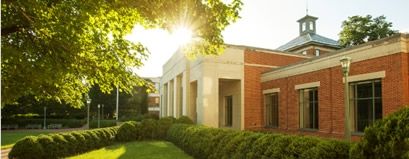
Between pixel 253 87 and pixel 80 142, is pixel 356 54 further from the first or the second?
pixel 80 142

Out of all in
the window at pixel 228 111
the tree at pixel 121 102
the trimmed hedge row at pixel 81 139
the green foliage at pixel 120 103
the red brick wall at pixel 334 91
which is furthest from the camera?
the tree at pixel 121 102

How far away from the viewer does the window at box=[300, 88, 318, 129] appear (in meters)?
20.8

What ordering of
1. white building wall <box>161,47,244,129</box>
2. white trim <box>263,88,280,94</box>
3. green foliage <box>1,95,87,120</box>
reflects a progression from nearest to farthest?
1. white trim <box>263,88,280,94</box>
2. white building wall <box>161,47,244,129</box>
3. green foliage <box>1,95,87,120</box>

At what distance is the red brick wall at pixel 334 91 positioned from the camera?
15.0 metres

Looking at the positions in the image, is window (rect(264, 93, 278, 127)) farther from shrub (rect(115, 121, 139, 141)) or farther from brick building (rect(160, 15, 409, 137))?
shrub (rect(115, 121, 139, 141))

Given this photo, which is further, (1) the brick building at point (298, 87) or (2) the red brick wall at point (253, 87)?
(2) the red brick wall at point (253, 87)

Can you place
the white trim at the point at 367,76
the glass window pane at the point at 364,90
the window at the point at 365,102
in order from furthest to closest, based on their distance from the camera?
1. the glass window pane at the point at 364,90
2. the window at the point at 365,102
3. the white trim at the point at 367,76

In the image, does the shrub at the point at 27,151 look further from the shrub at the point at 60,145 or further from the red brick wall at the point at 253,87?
the red brick wall at the point at 253,87

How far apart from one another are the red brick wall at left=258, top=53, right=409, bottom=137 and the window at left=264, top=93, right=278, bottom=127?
0.64 metres

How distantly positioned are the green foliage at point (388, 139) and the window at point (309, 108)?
14.3m

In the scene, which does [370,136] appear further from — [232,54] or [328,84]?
[232,54]

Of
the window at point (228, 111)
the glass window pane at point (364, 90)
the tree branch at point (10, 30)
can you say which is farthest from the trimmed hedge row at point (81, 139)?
the glass window pane at point (364, 90)

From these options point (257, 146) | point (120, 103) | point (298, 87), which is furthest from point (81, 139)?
point (120, 103)

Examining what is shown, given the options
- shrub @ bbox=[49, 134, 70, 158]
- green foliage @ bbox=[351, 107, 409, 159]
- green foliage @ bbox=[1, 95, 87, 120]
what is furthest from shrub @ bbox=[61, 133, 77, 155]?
green foliage @ bbox=[1, 95, 87, 120]
